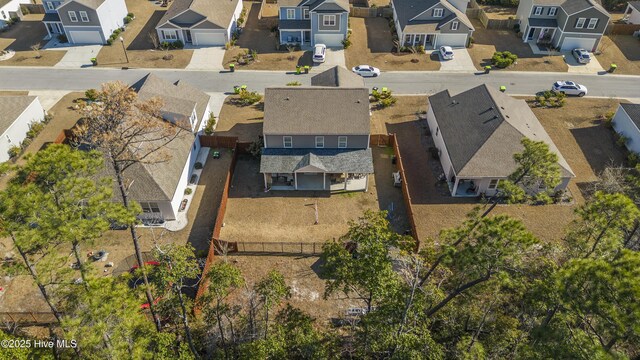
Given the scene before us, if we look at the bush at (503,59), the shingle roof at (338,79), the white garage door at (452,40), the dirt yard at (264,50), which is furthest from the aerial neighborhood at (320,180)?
the shingle roof at (338,79)

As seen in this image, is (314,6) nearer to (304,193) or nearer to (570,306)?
(304,193)

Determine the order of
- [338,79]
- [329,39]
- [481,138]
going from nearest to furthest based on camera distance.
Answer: [481,138], [338,79], [329,39]

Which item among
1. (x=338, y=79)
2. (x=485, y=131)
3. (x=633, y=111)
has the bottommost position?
(x=633, y=111)

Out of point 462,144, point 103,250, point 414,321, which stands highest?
point 414,321

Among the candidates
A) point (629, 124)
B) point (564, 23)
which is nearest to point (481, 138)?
point (629, 124)

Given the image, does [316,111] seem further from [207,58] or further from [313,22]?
[207,58]

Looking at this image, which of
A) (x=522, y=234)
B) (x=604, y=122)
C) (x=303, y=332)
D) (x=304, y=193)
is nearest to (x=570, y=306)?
(x=522, y=234)

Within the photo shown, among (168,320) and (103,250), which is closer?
(168,320)
